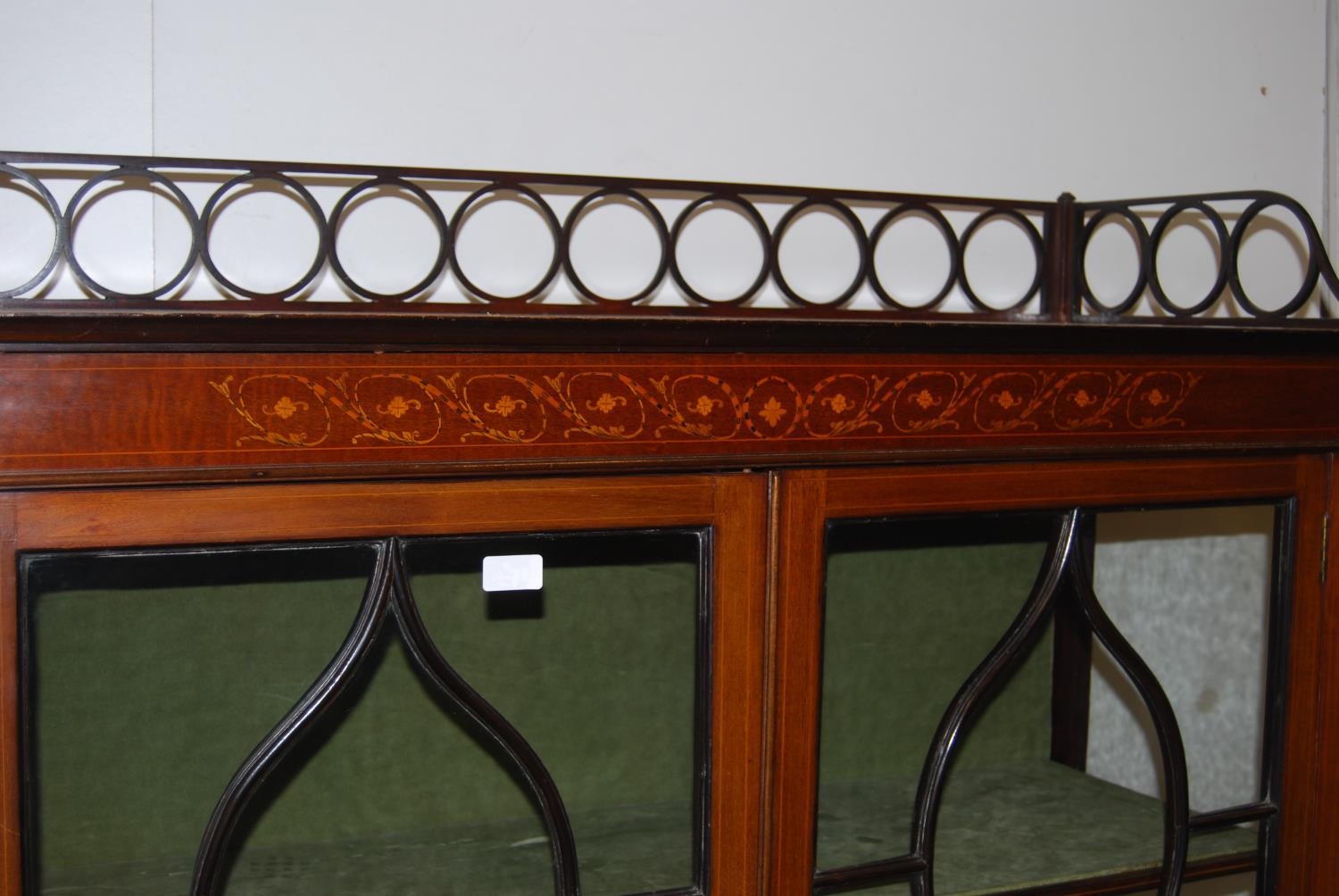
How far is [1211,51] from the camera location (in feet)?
4.13

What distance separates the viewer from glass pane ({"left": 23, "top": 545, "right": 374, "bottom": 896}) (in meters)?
0.66

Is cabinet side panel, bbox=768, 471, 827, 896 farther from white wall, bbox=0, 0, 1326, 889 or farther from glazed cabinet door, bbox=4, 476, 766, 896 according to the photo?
white wall, bbox=0, 0, 1326, 889

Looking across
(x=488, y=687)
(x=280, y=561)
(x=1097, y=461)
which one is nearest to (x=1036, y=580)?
(x=1097, y=461)

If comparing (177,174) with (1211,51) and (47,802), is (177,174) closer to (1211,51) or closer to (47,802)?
(47,802)

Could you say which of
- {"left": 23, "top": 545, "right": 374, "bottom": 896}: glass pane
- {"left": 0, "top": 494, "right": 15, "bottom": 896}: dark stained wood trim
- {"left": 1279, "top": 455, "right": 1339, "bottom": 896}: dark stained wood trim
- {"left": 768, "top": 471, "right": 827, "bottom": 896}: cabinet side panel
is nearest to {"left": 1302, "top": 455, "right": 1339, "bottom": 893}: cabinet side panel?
{"left": 1279, "top": 455, "right": 1339, "bottom": 896}: dark stained wood trim

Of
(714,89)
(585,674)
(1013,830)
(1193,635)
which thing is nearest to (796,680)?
(585,674)

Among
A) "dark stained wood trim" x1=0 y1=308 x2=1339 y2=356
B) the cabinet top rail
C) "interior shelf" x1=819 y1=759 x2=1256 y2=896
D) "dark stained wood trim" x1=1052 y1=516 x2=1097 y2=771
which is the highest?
the cabinet top rail

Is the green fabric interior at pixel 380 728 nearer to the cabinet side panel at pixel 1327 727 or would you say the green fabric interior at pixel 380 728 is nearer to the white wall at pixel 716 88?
the white wall at pixel 716 88

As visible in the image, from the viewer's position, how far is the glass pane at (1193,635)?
0.91 meters

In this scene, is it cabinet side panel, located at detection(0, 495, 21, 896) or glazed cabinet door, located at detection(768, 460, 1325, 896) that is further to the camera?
glazed cabinet door, located at detection(768, 460, 1325, 896)

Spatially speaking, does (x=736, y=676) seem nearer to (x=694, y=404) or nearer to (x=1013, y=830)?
(x=694, y=404)

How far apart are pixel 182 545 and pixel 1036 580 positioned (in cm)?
55

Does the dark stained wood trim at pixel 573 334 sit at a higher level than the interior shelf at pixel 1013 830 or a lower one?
higher

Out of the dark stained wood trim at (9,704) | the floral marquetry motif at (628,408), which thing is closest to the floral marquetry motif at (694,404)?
the floral marquetry motif at (628,408)
